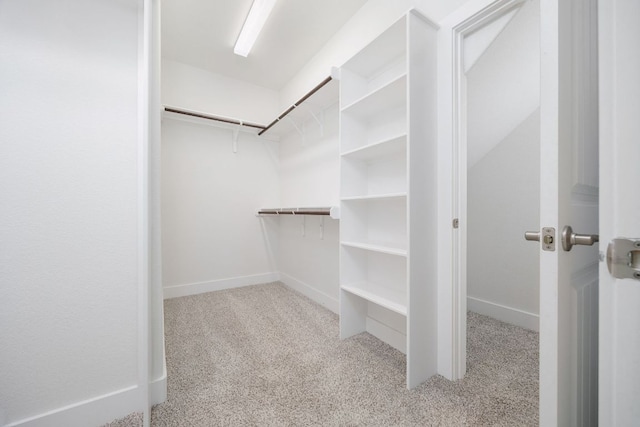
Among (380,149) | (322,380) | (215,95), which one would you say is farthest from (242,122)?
(322,380)

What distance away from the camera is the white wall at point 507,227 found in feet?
6.43

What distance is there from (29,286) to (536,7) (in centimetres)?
341

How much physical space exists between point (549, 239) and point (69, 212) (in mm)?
1731

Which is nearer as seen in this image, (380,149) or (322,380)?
(322,380)

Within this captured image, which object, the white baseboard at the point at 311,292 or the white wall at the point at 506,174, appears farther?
the white baseboard at the point at 311,292

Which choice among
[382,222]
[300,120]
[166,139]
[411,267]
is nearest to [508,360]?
[411,267]

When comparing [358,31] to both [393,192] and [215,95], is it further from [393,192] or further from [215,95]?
[215,95]

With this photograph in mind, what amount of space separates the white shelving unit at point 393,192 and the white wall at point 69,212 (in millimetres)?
1276

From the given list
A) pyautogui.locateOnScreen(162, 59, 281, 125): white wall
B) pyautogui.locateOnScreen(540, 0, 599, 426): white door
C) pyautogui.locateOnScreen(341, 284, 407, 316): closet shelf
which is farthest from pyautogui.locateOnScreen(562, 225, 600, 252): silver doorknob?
pyautogui.locateOnScreen(162, 59, 281, 125): white wall

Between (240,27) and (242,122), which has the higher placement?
(240,27)

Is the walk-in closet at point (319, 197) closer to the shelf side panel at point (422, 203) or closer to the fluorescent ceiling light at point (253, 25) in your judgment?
the shelf side panel at point (422, 203)

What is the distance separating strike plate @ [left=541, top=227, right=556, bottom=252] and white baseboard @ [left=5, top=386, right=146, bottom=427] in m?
1.60

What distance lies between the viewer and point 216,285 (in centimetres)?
292

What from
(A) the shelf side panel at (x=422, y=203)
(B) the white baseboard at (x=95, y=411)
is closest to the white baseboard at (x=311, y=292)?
(A) the shelf side panel at (x=422, y=203)
